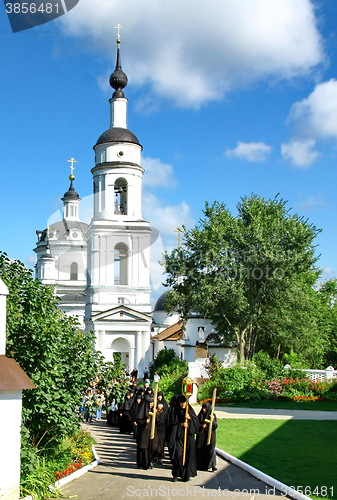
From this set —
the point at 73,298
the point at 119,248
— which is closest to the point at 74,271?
the point at 73,298

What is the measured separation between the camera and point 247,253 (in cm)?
3159

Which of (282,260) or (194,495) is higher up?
(282,260)

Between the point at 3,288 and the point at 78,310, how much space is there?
49.8 metres

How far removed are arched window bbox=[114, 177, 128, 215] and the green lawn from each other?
25.4 metres

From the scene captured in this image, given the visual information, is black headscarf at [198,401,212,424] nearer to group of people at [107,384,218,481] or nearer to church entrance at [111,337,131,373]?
group of people at [107,384,218,481]

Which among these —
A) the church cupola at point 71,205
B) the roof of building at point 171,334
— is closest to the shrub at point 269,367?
the roof of building at point 171,334

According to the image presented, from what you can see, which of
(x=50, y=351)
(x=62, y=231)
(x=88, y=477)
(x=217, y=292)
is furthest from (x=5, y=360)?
(x=62, y=231)

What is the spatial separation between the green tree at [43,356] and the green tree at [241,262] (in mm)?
19213

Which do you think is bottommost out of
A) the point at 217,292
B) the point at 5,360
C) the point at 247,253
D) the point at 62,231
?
the point at 5,360

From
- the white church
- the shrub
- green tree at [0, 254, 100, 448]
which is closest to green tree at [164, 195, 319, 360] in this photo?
the shrub

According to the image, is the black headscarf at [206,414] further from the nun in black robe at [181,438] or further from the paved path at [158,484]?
the paved path at [158,484]

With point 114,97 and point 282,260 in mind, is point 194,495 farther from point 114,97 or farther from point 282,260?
point 114,97

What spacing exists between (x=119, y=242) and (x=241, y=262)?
12989mm

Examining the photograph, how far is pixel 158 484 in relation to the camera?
11.4 m
